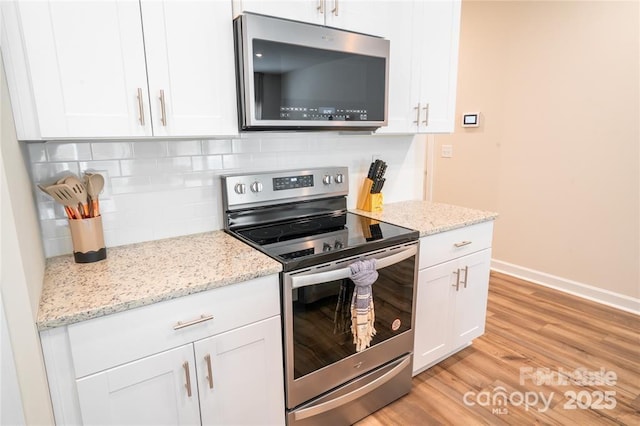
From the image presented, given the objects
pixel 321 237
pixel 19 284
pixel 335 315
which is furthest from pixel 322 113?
pixel 19 284

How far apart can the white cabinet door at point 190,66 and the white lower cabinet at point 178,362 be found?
0.64 m

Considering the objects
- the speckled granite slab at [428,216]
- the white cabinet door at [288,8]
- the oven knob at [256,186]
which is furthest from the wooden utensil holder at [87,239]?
the speckled granite slab at [428,216]

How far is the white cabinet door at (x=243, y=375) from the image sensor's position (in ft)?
4.10

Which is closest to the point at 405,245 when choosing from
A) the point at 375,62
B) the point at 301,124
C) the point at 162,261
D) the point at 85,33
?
the point at 301,124

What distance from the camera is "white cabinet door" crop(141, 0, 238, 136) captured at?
1.27 m

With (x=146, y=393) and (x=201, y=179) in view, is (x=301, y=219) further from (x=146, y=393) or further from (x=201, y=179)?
(x=146, y=393)

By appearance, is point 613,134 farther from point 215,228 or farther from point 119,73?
point 119,73

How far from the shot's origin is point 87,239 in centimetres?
136

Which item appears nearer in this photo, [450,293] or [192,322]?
[192,322]

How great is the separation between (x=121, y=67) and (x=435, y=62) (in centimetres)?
156

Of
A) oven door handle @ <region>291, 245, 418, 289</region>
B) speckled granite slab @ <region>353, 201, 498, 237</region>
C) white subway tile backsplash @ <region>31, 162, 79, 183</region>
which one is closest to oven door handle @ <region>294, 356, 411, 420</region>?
oven door handle @ <region>291, 245, 418, 289</region>

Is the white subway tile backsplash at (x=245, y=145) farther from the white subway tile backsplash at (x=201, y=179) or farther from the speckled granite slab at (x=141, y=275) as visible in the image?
the speckled granite slab at (x=141, y=275)

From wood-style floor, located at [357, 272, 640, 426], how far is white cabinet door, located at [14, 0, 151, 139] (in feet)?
5.49

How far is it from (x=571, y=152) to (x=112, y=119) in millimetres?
3142
